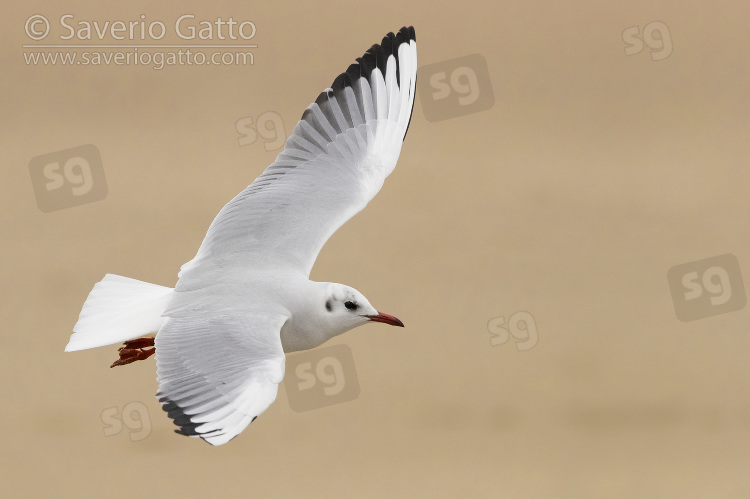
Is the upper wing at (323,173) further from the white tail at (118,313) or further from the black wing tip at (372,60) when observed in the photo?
the white tail at (118,313)

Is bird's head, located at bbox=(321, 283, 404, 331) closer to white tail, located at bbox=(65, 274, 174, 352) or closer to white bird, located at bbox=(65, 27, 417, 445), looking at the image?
→ white bird, located at bbox=(65, 27, 417, 445)

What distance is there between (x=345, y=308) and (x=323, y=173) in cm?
66

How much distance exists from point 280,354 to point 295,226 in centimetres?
76

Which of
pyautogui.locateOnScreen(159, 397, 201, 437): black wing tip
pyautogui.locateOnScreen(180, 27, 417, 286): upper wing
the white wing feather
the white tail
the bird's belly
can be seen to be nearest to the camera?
pyautogui.locateOnScreen(159, 397, 201, 437): black wing tip

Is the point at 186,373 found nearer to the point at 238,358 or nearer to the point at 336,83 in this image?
the point at 238,358

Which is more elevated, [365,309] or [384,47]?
[384,47]

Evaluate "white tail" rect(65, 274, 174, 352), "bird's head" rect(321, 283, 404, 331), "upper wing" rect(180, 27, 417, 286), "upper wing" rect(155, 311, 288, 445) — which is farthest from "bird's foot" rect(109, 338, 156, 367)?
"bird's head" rect(321, 283, 404, 331)

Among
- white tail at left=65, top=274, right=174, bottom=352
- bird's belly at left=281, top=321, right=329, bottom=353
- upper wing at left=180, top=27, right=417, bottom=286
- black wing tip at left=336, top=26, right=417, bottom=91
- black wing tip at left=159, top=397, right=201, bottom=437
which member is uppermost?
black wing tip at left=336, top=26, right=417, bottom=91

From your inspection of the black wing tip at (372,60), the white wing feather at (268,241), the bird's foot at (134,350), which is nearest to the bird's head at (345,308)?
the white wing feather at (268,241)

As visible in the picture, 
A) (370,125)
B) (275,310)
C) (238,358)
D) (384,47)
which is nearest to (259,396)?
(238,358)

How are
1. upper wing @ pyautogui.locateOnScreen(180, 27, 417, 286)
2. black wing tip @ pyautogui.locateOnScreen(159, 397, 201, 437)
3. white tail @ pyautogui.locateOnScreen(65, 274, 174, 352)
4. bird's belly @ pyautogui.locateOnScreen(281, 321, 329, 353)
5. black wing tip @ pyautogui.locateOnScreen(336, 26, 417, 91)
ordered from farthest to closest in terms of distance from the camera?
black wing tip @ pyautogui.locateOnScreen(336, 26, 417, 91), upper wing @ pyautogui.locateOnScreen(180, 27, 417, 286), white tail @ pyautogui.locateOnScreen(65, 274, 174, 352), bird's belly @ pyautogui.locateOnScreen(281, 321, 329, 353), black wing tip @ pyautogui.locateOnScreen(159, 397, 201, 437)

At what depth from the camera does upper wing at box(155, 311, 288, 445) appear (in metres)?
3.28

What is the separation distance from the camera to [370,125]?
14.6 ft

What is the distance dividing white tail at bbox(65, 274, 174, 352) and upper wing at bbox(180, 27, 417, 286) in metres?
0.16
